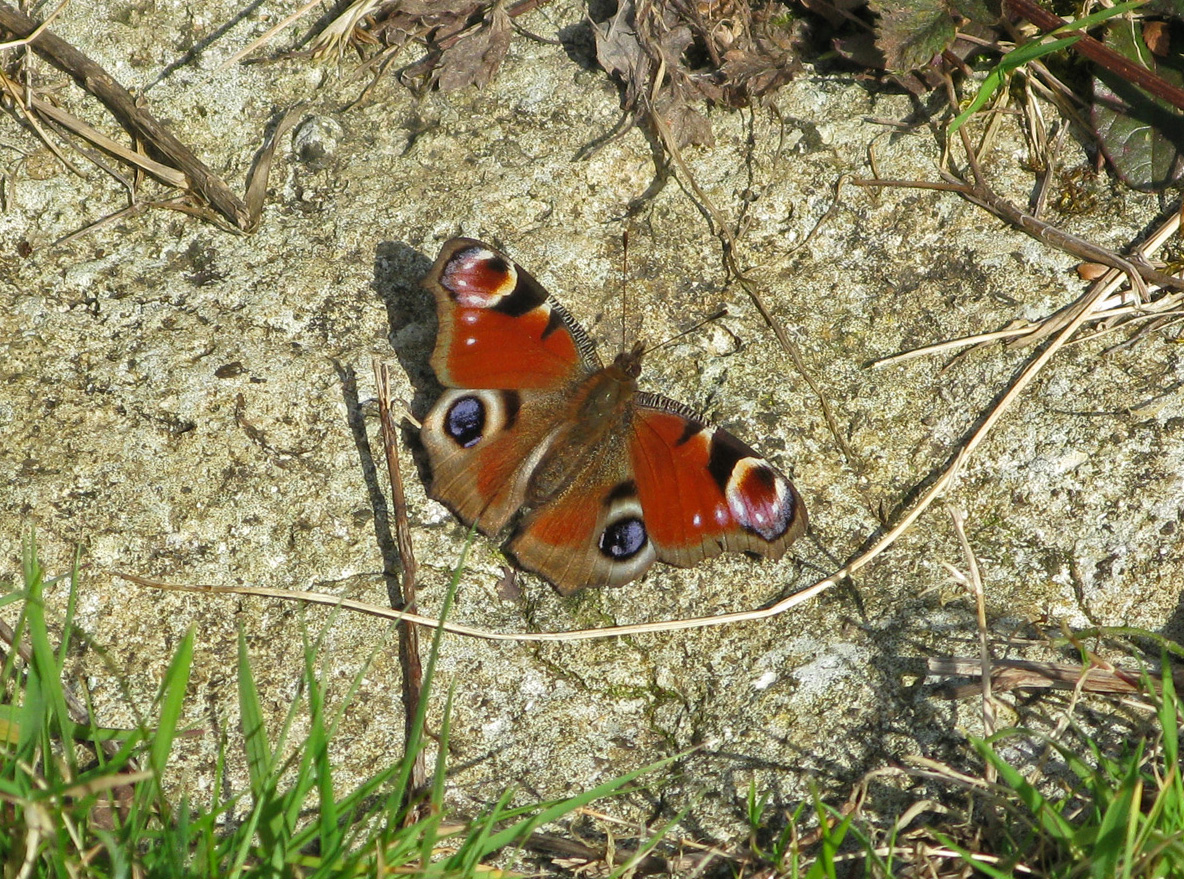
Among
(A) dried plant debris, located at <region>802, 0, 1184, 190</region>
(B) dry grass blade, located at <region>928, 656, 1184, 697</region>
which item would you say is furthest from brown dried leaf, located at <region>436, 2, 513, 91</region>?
(B) dry grass blade, located at <region>928, 656, 1184, 697</region>

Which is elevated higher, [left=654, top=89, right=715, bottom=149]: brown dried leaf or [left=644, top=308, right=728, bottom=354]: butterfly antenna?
[left=654, top=89, right=715, bottom=149]: brown dried leaf

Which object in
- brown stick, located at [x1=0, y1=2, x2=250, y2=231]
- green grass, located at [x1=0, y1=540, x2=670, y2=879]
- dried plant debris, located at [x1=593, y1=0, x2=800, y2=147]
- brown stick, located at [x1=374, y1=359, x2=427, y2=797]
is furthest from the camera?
dried plant debris, located at [x1=593, y1=0, x2=800, y2=147]

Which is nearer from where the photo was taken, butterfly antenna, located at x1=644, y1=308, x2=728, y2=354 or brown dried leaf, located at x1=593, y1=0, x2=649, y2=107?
butterfly antenna, located at x1=644, y1=308, x2=728, y2=354

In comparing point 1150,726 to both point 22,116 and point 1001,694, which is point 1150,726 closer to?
point 1001,694

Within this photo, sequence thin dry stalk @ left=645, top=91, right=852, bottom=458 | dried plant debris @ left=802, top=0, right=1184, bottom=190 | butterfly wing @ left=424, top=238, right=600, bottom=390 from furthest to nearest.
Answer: dried plant debris @ left=802, top=0, right=1184, bottom=190 < thin dry stalk @ left=645, top=91, right=852, bottom=458 < butterfly wing @ left=424, top=238, right=600, bottom=390

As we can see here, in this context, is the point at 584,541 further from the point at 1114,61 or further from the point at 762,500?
the point at 1114,61

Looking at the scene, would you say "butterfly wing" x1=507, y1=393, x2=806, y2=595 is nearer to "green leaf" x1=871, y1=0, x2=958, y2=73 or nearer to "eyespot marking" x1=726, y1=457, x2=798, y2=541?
"eyespot marking" x1=726, y1=457, x2=798, y2=541

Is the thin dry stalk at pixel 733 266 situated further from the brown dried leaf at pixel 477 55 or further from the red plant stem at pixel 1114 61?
the red plant stem at pixel 1114 61
